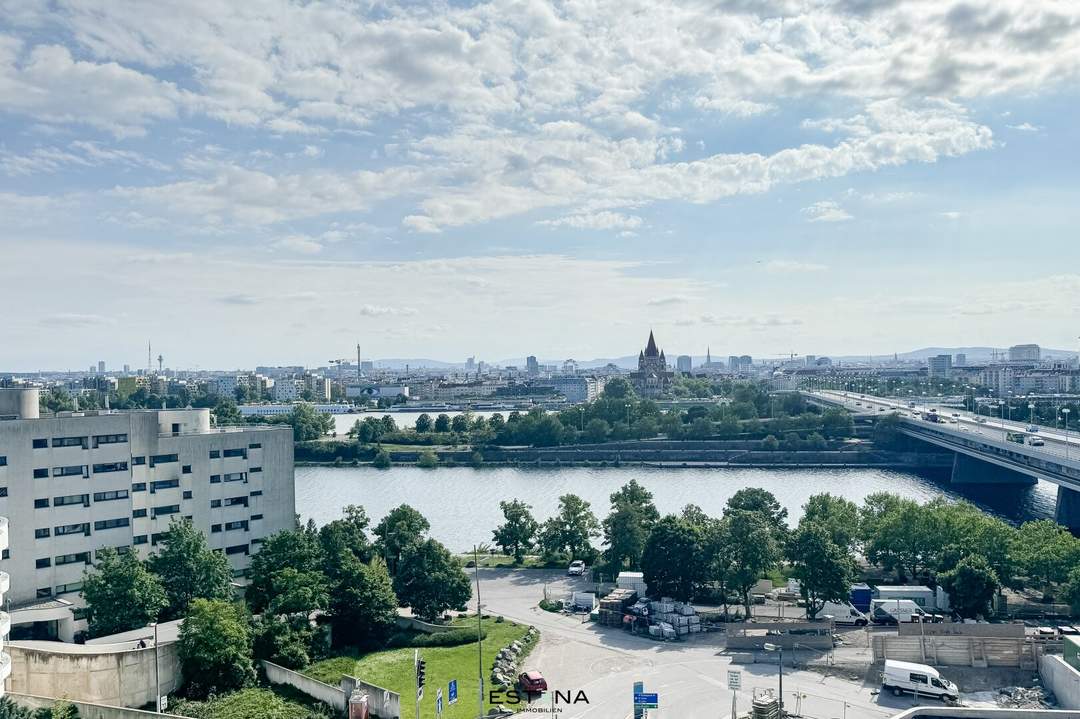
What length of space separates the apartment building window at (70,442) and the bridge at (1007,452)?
27.4 m

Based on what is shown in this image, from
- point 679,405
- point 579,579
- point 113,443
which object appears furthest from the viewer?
point 679,405

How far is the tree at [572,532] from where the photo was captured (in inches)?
854

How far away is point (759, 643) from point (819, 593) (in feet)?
7.35

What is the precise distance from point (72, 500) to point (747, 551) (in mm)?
13535

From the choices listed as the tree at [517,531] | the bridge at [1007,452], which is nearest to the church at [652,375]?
the bridge at [1007,452]

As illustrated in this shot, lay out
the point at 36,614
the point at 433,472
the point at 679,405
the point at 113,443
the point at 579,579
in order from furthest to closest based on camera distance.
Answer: the point at 679,405 < the point at 433,472 < the point at 579,579 < the point at 113,443 < the point at 36,614

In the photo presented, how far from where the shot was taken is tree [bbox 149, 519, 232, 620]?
15.6m

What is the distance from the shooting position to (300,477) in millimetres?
45562

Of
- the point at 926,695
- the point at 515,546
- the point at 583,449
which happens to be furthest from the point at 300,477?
the point at 926,695

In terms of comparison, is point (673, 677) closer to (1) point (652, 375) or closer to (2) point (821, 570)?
(2) point (821, 570)

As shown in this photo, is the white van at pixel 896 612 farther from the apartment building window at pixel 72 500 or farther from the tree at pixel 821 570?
the apartment building window at pixel 72 500

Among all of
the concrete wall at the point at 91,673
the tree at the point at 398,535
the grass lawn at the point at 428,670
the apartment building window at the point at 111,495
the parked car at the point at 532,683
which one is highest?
the apartment building window at the point at 111,495

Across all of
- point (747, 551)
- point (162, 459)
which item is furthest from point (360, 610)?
point (747, 551)

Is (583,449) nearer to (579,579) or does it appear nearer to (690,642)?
(579,579)
